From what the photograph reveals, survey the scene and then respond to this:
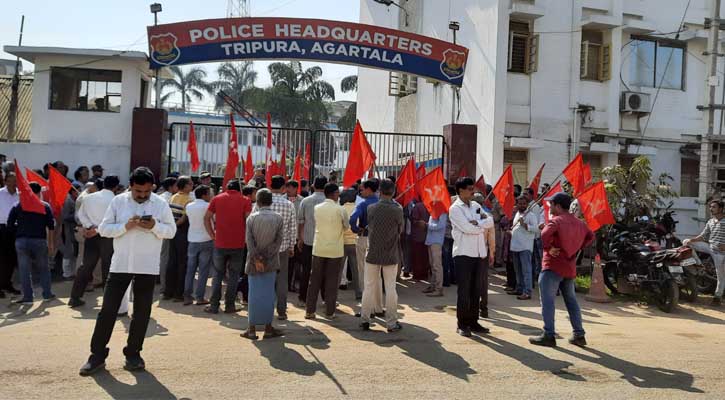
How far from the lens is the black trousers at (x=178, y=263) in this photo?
918 cm

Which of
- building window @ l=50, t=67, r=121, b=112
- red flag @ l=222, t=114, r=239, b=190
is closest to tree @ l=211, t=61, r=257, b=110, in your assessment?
building window @ l=50, t=67, r=121, b=112

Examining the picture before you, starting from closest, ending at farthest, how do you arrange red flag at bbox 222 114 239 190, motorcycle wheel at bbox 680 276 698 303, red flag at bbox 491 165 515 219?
motorcycle wheel at bbox 680 276 698 303 → red flag at bbox 491 165 515 219 → red flag at bbox 222 114 239 190

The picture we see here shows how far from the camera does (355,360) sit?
634 cm

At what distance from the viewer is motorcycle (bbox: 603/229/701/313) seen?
9.67 m

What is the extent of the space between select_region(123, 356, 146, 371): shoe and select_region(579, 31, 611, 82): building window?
1471 centimetres

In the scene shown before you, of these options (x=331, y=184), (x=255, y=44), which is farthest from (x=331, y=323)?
(x=255, y=44)

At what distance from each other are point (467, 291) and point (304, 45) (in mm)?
7755

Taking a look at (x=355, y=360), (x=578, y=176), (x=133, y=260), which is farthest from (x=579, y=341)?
(x=133, y=260)

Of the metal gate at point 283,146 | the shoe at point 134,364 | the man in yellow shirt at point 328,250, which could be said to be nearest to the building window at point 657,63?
the metal gate at point 283,146

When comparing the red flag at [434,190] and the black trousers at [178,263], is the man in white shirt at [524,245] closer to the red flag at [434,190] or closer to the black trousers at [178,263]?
the red flag at [434,190]

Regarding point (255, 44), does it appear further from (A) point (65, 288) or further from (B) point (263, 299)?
(B) point (263, 299)

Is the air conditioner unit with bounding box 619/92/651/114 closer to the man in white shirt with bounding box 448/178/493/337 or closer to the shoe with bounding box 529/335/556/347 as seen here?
the man in white shirt with bounding box 448/178/493/337

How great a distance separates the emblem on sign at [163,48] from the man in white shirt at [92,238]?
5.15 meters

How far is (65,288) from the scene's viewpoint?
10047 mm
